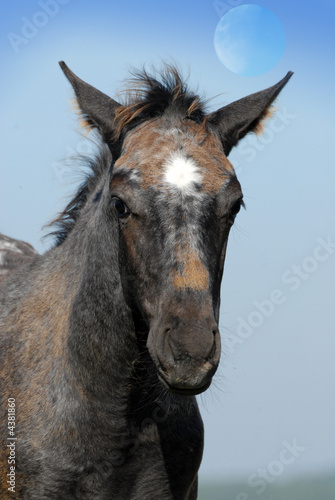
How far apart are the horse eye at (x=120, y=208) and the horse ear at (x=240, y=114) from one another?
1048 millimetres

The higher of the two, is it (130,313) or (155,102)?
(155,102)

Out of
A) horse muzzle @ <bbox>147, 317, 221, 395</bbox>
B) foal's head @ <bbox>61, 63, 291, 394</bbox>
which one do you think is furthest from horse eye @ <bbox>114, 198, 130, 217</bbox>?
horse muzzle @ <bbox>147, 317, 221, 395</bbox>

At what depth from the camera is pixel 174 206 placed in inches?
156

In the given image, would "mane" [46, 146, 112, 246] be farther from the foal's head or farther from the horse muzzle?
the horse muzzle

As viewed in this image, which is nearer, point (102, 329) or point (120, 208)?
point (120, 208)

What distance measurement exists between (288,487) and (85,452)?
43.2 metres

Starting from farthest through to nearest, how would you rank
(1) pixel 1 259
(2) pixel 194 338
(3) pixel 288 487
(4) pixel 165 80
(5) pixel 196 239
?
1. (3) pixel 288 487
2. (1) pixel 1 259
3. (4) pixel 165 80
4. (5) pixel 196 239
5. (2) pixel 194 338

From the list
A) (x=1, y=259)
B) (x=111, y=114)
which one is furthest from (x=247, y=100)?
(x=1, y=259)

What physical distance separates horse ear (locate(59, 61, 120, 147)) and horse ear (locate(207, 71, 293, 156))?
73 centimetres

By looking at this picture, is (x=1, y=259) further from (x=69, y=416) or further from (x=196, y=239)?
(x=196, y=239)

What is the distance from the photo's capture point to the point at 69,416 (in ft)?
14.9

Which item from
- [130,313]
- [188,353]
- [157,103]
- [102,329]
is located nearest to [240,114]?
[157,103]

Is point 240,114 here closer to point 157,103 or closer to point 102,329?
point 157,103

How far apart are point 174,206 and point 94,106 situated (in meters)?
1.23
